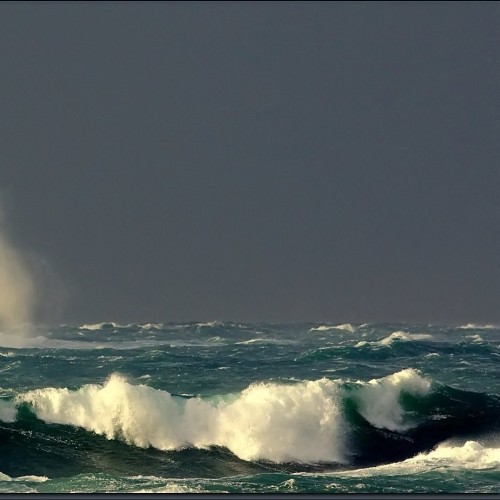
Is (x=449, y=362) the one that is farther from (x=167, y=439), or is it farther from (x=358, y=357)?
(x=167, y=439)

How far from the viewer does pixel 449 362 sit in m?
41.1

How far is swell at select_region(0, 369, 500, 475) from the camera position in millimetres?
19984

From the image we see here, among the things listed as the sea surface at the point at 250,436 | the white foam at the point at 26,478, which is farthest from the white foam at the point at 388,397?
the white foam at the point at 26,478

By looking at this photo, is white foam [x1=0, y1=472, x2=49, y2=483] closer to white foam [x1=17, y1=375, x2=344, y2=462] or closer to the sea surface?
the sea surface

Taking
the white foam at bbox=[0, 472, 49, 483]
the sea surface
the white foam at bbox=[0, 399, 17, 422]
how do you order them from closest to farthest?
the sea surface
the white foam at bbox=[0, 472, 49, 483]
the white foam at bbox=[0, 399, 17, 422]

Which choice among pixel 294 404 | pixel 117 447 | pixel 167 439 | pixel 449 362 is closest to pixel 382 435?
pixel 294 404

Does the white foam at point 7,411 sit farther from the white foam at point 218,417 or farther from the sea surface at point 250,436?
the white foam at point 218,417

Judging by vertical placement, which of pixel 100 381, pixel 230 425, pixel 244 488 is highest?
pixel 100 381

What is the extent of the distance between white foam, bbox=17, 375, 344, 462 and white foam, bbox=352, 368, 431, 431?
100cm

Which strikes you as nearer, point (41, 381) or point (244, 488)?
point (244, 488)

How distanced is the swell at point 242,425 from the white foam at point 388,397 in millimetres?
50

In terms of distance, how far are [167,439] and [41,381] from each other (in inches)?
480

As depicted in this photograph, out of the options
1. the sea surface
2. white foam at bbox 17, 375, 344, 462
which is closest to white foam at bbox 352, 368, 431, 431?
the sea surface

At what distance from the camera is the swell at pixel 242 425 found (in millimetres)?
19984
